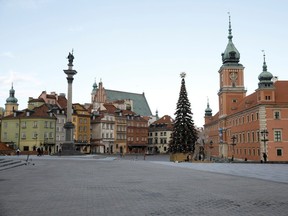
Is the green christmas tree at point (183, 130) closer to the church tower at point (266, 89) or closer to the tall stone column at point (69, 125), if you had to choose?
the church tower at point (266, 89)

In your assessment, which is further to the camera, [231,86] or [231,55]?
[231,55]

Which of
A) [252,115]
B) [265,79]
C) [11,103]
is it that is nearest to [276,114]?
[252,115]

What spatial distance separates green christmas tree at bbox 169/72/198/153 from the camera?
180 ft

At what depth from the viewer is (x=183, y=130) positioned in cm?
5550

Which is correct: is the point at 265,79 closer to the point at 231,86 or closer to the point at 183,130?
the point at 183,130

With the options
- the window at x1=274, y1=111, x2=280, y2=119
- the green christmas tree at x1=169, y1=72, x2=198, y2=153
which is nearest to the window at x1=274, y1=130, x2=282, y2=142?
the window at x1=274, y1=111, x2=280, y2=119

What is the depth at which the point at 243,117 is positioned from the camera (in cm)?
7081

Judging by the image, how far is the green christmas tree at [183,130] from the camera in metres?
54.9

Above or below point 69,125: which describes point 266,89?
above

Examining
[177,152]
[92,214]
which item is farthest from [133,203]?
[177,152]

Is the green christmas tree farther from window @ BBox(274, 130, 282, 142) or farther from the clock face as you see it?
the clock face

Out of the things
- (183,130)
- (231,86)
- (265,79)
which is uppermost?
(231,86)

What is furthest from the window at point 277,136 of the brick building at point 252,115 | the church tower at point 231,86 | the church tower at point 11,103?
the church tower at point 11,103

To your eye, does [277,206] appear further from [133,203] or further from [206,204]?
[133,203]
